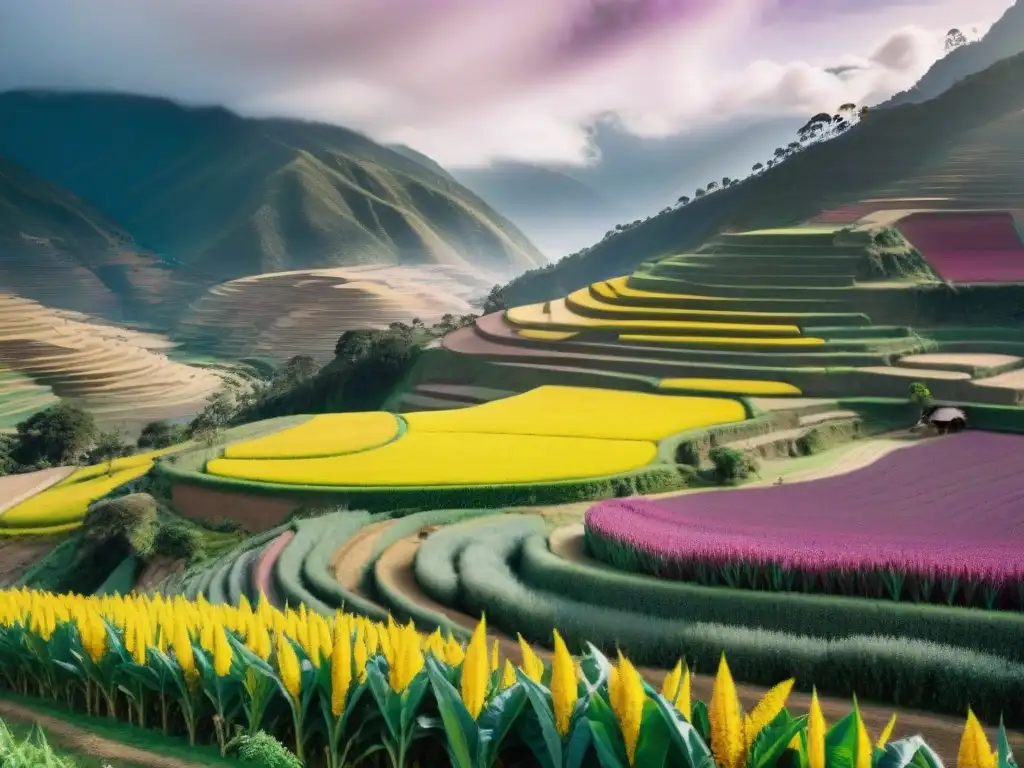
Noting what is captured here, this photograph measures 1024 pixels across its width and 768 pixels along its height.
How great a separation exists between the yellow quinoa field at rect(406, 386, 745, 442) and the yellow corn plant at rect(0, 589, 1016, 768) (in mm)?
15083

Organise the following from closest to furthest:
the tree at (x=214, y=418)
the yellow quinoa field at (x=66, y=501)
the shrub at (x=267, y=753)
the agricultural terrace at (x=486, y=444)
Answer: the shrub at (x=267, y=753)
the agricultural terrace at (x=486, y=444)
the yellow quinoa field at (x=66, y=501)
the tree at (x=214, y=418)

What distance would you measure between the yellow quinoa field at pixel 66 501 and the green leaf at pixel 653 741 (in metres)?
21.1

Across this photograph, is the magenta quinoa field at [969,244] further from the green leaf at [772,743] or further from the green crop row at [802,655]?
the green leaf at [772,743]

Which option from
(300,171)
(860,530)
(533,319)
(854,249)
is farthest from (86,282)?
(860,530)

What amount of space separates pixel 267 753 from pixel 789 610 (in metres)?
5.88

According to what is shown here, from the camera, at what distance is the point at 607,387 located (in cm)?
3025

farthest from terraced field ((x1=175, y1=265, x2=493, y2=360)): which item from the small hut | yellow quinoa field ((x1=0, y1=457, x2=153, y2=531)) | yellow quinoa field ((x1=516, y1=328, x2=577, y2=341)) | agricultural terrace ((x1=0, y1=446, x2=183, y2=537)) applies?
the small hut

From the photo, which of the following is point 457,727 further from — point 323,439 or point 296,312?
point 296,312

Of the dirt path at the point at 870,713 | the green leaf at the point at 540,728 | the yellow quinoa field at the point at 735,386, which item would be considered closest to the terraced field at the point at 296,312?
the yellow quinoa field at the point at 735,386

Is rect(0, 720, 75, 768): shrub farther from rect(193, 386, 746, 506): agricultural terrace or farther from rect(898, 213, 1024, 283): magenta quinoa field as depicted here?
rect(898, 213, 1024, 283): magenta quinoa field

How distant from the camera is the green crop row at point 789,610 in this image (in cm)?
904

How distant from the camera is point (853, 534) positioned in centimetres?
1263

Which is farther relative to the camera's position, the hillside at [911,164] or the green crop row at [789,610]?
the hillside at [911,164]

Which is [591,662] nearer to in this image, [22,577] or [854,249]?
[22,577]
